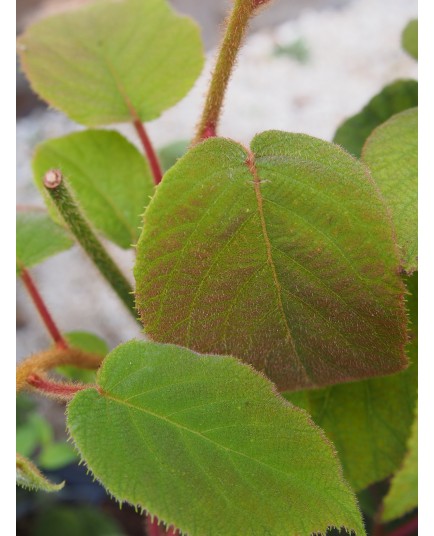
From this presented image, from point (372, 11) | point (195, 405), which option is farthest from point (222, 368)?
point (372, 11)

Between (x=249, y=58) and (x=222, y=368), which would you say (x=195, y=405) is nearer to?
(x=222, y=368)

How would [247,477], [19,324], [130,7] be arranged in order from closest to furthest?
[247,477]
[130,7]
[19,324]

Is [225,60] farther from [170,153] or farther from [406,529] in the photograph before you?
[406,529]

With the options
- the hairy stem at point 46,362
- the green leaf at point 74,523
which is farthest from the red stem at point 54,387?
the green leaf at point 74,523

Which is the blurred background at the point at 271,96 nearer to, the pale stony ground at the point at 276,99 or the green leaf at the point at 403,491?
the pale stony ground at the point at 276,99

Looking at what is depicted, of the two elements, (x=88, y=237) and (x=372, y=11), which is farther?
(x=372, y=11)

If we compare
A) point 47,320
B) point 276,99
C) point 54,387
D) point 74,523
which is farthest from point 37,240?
point 276,99
